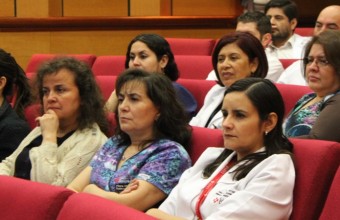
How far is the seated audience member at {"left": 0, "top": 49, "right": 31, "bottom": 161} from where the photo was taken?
5.65ft

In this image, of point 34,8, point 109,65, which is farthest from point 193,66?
point 34,8

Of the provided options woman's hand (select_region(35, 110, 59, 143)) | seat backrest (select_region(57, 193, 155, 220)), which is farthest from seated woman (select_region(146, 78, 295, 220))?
woman's hand (select_region(35, 110, 59, 143))

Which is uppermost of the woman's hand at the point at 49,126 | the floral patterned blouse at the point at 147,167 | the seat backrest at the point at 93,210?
the seat backrest at the point at 93,210

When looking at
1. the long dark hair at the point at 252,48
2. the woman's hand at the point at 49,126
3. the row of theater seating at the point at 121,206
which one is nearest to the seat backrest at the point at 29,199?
the row of theater seating at the point at 121,206

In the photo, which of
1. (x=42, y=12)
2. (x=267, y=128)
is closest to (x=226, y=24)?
(x=42, y=12)

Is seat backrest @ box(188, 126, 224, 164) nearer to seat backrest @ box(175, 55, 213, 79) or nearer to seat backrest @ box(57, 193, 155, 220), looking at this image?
seat backrest @ box(57, 193, 155, 220)

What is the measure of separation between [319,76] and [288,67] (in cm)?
76

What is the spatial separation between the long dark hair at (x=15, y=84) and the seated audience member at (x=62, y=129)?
0.21 meters

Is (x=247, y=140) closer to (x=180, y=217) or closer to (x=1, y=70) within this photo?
(x=180, y=217)

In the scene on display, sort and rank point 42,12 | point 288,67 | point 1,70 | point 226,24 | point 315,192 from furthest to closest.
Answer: point 226,24, point 42,12, point 288,67, point 1,70, point 315,192

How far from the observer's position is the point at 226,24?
3980 millimetres

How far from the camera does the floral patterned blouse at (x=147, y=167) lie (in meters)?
1.35

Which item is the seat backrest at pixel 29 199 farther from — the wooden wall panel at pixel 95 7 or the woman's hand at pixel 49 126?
the wooden wall panel at pixel 95 7

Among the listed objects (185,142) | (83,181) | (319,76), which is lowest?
(83,181)
